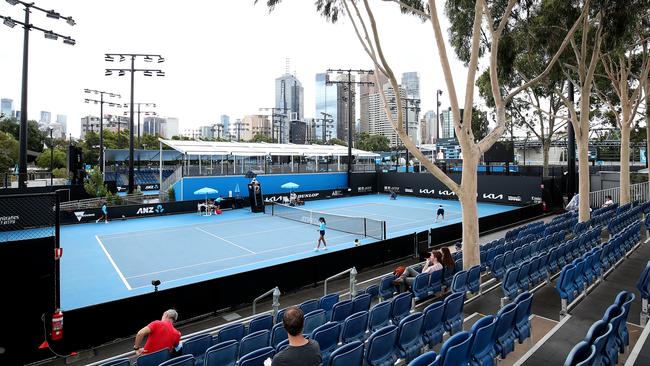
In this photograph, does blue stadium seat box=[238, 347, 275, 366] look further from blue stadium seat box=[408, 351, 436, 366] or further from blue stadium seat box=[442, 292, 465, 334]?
blue stadium seat box=[442, 292, 465, 334]

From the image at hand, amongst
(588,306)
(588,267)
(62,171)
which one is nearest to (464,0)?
(588,267)

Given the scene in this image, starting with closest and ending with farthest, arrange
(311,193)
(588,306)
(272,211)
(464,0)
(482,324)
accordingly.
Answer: (482,324) → (588,306) → (464,0) → (272,211) → (311,193)

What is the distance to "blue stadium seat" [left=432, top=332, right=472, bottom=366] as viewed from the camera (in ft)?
15.8

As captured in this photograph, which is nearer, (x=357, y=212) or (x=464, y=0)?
(x=464, y=0)

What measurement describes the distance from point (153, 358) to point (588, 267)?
971 cm

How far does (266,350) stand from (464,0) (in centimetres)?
1395

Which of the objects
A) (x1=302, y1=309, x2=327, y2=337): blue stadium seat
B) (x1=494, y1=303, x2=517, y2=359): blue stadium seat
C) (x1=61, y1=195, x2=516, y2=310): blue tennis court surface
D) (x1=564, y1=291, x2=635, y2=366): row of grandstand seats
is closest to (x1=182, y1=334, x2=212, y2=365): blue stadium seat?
(x1=302, y1=309, x2=327, y2=337): blue stadium seat

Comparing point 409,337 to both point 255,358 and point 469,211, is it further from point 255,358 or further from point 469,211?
point 469,211

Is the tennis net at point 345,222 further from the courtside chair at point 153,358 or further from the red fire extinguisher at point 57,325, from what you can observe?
the courtside chair at point 153,358

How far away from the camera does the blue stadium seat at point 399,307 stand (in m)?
8.12

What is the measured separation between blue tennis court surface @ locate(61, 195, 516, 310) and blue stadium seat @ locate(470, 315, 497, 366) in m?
12.2

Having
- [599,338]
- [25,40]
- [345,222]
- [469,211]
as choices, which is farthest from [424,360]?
[25,40]

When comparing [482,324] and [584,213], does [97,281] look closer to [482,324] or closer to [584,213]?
[482,324]

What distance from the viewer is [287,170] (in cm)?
4406
